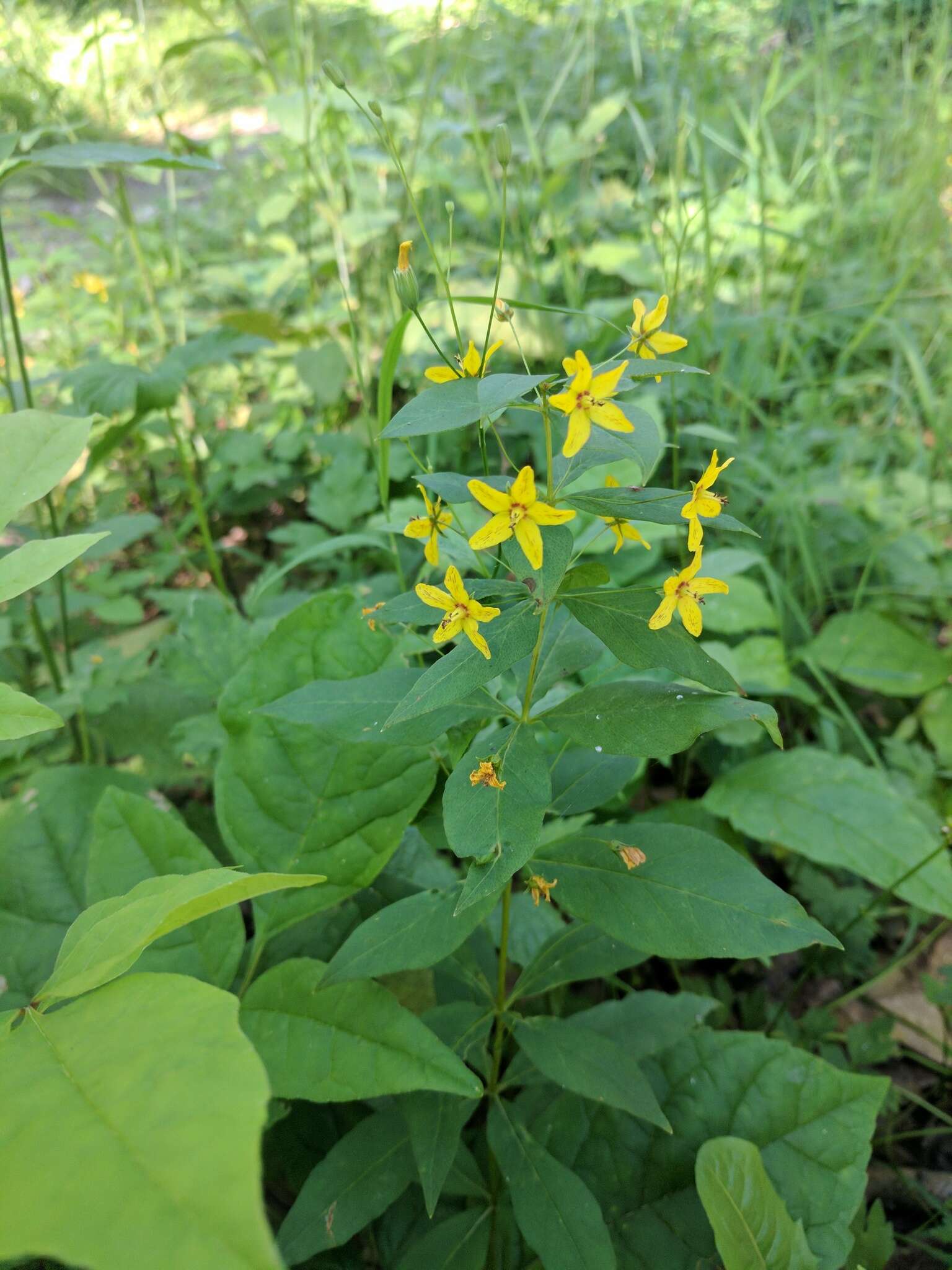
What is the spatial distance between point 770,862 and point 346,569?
1294 mm

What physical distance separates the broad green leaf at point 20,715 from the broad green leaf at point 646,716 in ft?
1.63

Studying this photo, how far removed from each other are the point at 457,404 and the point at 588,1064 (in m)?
0.77

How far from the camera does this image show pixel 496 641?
775 millimetres

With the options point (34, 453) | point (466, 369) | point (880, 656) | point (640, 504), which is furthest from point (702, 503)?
point (880, 656)

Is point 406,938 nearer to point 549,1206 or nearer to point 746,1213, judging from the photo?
point 549,1206

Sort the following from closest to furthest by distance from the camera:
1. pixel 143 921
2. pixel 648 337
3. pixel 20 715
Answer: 1. pixel 143 921
2. pixel 20 715
3. pixel 648 337

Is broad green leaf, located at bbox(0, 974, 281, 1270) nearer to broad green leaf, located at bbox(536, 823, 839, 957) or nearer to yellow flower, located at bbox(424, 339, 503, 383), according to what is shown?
broad green leaf, located at bbox(536, 823, 839, 957)

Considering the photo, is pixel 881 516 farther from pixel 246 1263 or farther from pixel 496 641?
pixel 246 1263

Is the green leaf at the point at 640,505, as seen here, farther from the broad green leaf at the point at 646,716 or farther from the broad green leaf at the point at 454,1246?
the broad green leaf at the point at 454,1246

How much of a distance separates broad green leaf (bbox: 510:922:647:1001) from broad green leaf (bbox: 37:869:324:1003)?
53cm

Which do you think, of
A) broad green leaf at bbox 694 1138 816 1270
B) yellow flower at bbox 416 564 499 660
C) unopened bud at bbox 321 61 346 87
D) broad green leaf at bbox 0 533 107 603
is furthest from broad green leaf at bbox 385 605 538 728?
unopened bud at bbox 321 61 346 87

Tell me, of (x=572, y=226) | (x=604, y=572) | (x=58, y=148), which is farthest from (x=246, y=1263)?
(x=572, y=226)

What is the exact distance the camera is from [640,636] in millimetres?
782

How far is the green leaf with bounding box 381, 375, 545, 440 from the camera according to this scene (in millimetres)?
690
